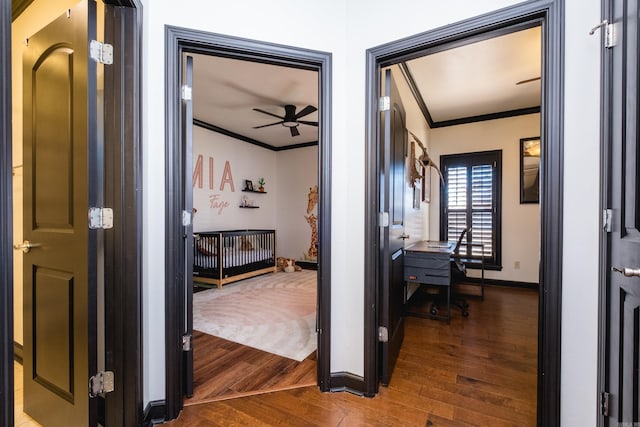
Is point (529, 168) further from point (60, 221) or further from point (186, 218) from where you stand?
point (60, 221)

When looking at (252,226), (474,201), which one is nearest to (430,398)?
(474,201)

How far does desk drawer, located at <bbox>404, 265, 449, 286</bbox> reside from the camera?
2.83 meters

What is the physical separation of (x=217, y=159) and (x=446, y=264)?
4.16m

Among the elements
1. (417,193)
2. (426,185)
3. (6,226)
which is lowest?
(6,226)

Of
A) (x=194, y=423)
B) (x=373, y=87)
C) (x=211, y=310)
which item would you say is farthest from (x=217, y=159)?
(x=194, y=423)

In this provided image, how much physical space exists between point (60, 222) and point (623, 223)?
2215mm

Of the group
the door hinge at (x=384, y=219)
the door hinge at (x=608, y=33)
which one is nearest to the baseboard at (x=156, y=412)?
the door hinge at (x=384, y=219)

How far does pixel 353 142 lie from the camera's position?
185 centimetres

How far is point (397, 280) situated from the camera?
2.25 meters

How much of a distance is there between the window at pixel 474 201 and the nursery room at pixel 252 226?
2.37 m

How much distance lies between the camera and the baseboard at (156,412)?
153 cm

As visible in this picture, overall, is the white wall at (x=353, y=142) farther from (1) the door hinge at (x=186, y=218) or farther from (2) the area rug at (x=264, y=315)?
(2) the area rug at (x=264, y=315)

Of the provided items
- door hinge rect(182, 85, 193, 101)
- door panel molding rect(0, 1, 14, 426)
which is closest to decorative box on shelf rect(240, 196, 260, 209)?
door hinge rect(182, 85, 193, 101)

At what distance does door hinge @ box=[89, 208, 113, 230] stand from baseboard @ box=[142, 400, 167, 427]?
96 cm
